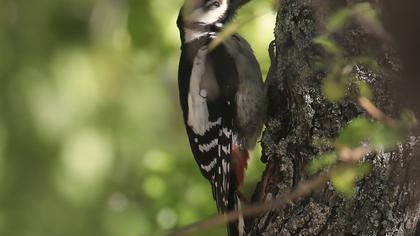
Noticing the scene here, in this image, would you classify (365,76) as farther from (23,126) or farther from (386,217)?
(23,126)

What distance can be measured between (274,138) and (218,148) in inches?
25.3

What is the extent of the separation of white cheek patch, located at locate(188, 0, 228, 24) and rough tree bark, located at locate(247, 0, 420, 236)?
2.41 feet

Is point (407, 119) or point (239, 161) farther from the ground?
point (407, 119)

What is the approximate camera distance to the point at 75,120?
5.88 meters

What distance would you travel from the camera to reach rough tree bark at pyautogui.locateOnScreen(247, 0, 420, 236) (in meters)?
2.62

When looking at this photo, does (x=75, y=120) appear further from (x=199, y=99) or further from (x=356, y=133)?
(x=356, y=133)

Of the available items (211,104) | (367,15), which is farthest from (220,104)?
(367,15)

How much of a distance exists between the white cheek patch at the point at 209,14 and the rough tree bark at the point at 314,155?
0.74 m

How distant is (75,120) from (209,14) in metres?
2.30

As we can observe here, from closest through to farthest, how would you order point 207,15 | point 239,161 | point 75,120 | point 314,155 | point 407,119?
point 407,119 < point 314,155 < point 239,161 < point 207,15 < point 75,120

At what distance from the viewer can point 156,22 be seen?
171 inches

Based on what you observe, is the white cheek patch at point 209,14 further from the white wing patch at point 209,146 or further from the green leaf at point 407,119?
the green leaf at point 407,119

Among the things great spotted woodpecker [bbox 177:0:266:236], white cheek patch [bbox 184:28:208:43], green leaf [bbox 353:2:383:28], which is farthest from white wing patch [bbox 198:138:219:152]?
green leaf [bbox 353:2:383:28]

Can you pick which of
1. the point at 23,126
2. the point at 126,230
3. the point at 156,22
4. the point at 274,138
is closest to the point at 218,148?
the point at 274,138
